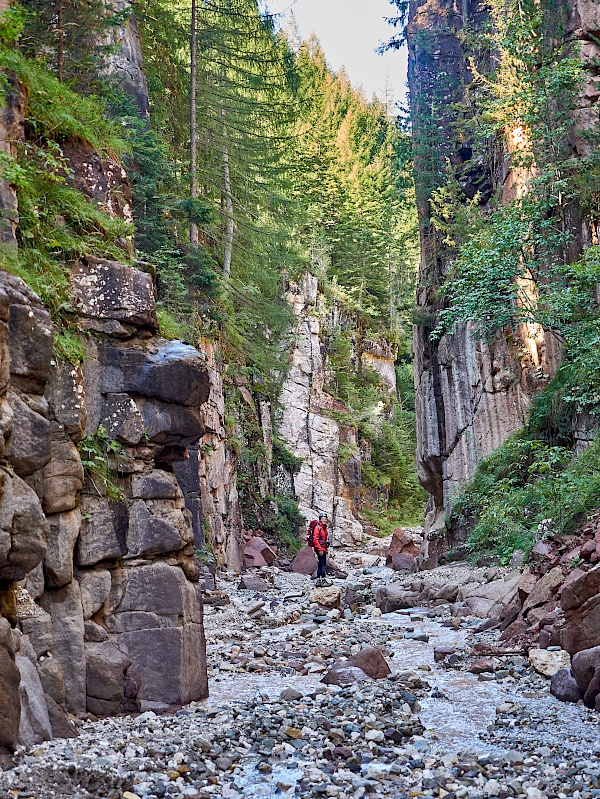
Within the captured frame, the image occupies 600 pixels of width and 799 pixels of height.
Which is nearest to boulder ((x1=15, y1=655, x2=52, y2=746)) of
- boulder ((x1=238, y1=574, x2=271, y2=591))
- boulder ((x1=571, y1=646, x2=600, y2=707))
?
boulder ((x1=571, y1=646, x2=600, y2=707))

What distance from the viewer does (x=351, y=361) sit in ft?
141

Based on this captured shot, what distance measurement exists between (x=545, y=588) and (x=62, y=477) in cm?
695

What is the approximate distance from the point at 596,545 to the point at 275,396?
81.4 ft

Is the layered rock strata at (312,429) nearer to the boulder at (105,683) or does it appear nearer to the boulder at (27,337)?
the boulder at (105,683)

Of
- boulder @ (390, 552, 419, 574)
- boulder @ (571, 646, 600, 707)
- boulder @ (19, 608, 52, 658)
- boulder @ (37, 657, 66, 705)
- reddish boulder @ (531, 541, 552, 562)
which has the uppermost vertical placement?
boulder @ (19, 608, 52, 658)

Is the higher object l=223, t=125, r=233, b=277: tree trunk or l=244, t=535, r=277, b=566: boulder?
l=223, t=125, r=233, b=277: tree trunk

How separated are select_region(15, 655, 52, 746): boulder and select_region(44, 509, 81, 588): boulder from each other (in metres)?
0.99

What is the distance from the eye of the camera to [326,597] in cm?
1577

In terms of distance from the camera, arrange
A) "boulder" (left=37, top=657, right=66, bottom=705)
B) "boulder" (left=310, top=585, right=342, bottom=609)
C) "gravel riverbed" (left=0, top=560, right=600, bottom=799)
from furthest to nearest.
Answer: "boulder" (left=310, top=585, right=342, bottom=609)
"boulder" (left=37, top=657, right=66, bottom=705)
"gravel riverbed" (left=0, top=560, right=600, bottom=799)

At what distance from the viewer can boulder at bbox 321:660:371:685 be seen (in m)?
9.19

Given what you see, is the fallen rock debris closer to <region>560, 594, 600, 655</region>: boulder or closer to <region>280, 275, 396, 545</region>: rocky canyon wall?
<region>560, 594, 600, 655</region>: boulder

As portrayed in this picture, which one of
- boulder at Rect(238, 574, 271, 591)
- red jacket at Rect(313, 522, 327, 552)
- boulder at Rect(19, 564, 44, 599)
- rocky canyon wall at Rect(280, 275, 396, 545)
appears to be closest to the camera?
boulder at Rect(19, 564, 44, 599)

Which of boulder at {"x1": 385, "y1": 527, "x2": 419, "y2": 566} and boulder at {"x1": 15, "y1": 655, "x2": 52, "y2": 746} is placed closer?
boulder at {"x1": 15, "y1": 655, "x2": 52, "y2": 746}

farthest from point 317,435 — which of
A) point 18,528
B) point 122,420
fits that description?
point 18,528
